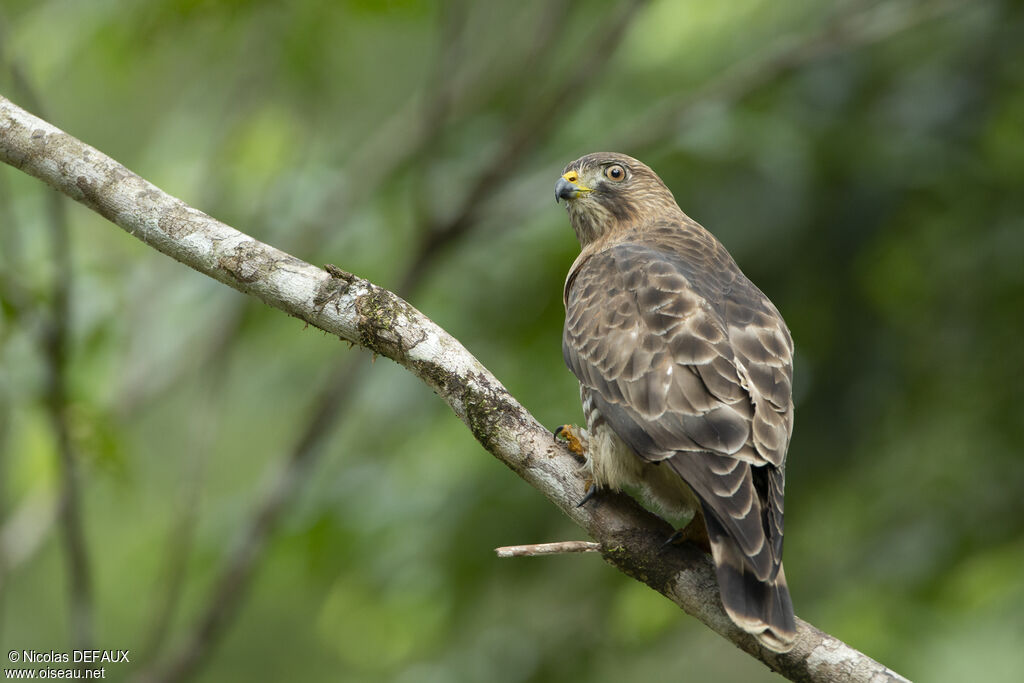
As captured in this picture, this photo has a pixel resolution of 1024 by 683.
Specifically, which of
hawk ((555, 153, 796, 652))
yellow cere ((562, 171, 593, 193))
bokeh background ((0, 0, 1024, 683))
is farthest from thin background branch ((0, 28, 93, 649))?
yellow cere ((562, 171, 593, 193))

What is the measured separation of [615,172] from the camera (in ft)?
16.6

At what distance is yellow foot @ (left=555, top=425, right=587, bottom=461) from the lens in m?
3.51

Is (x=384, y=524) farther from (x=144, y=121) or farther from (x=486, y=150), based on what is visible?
(x=144, y=121)

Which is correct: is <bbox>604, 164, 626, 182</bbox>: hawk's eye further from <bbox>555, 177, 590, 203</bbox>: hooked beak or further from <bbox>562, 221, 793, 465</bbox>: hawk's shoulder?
<bbox>562, 221, 793, 465</bbox>: hawk's shoulder

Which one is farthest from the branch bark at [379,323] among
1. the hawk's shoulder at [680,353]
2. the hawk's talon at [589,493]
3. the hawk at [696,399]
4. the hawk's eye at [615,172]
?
the hawk's eye at [615,172]

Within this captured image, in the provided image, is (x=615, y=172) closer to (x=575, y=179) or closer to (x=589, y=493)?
(x=575, y=179)

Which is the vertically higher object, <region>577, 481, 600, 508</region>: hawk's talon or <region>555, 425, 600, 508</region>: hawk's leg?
<region>555, 425, 600, 508</region>: hawk's leg

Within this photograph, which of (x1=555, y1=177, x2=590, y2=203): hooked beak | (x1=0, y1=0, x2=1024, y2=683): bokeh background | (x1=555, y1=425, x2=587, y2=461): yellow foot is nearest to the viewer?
(x1=555, y1=425, x2=587, y2=461): yellow foot

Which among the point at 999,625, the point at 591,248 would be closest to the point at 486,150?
the point at 591,248

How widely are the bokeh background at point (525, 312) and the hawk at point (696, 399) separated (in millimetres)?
1086

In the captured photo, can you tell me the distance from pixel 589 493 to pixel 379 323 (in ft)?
2.60

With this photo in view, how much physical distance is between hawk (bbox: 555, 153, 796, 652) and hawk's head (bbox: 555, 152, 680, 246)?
593mm

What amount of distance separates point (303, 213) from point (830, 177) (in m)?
2.75

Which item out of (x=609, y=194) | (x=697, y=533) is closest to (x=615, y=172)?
(x=609, y=194)
